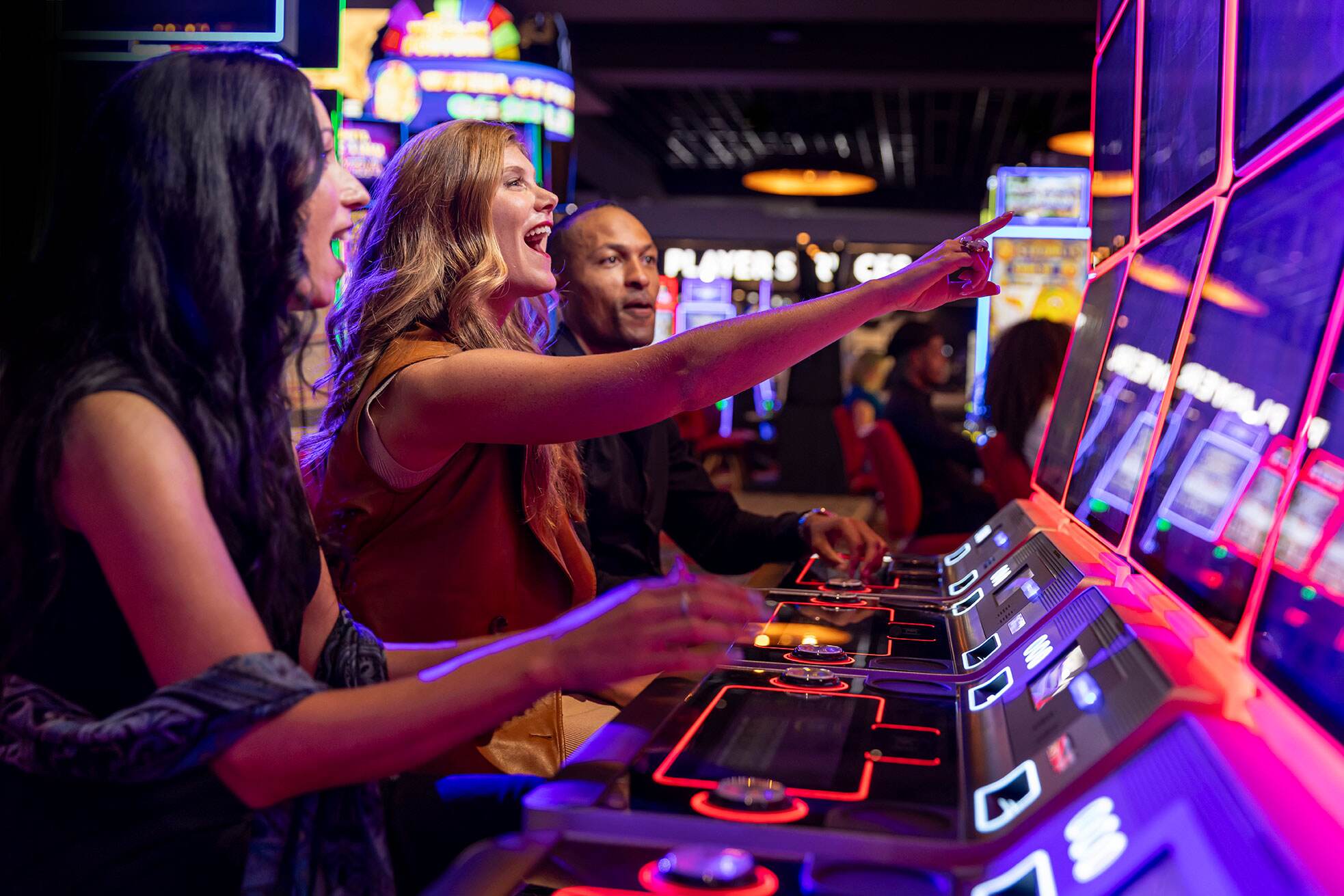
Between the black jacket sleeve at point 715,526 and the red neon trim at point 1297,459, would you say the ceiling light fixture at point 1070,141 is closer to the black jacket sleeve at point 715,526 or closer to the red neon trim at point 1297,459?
the black jacket sleeve at point 715,526

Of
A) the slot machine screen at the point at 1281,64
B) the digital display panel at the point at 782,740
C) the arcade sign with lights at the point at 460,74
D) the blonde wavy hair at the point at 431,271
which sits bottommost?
the digital display panel at the point at 782,740

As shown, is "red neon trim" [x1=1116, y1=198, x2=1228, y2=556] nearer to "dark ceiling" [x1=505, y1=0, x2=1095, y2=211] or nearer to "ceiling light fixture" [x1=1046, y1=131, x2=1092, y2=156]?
"dark ceiling" [x1=505, y1=0, x2=1095, y2=211]

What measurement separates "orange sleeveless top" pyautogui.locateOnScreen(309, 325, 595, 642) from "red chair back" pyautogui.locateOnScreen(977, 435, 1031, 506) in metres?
2.60

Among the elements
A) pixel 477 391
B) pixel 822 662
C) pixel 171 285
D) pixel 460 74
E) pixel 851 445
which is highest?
pixel 460 74

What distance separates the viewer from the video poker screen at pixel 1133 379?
4.45 feet

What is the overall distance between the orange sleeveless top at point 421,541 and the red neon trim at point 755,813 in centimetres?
73

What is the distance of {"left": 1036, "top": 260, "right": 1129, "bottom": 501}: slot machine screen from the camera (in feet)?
6.13

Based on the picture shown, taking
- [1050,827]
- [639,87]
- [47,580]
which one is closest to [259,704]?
[47,580]

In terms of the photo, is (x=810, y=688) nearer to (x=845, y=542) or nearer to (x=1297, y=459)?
(x=1297, y=459)

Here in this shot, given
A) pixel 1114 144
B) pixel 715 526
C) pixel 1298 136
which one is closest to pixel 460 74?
pixel 715 526

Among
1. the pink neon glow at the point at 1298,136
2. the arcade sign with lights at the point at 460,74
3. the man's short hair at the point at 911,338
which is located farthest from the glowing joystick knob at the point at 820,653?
the arcade sign with lights at the point at 460,74

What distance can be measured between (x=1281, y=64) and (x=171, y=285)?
3.29 feet

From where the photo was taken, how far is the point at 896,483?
4195 mm

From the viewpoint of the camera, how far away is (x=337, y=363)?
5.23ft
